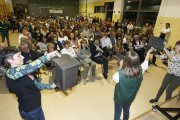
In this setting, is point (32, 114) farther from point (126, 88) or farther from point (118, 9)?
point (118, 9)

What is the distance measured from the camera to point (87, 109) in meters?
2.69

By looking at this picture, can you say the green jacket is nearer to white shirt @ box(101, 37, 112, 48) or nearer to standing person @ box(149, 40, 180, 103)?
standing person @ box(149, 40, 180, 103)

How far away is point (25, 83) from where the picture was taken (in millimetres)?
1261

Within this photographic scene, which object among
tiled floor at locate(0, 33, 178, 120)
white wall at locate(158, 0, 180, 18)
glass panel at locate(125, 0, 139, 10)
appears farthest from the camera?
glass panel at locate(125, 0, 139, 10)

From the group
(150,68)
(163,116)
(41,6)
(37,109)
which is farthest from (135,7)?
(41,6)

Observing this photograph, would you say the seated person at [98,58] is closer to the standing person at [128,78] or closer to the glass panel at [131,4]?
the standing person at [128,78]

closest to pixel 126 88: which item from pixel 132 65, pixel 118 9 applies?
pixel 132 65

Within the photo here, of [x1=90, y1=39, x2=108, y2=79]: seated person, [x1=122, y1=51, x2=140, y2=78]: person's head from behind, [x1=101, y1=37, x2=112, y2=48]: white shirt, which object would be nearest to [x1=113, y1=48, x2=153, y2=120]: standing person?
[x1=122, y1=51, x2=140, y2=78]: person's head from behind

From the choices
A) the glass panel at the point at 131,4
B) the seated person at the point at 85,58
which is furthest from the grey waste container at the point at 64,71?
the glass panel at the point at 131,4

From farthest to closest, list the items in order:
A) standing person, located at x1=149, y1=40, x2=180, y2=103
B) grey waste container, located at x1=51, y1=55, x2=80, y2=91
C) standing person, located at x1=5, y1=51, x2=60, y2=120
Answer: standing person, located at x1=149, y1=40, x2=180, y2=103
grey waste container, located at x1=51, y1=55, x2=80, y2=91
standing person, located at x1=5, y1=51, x2=60, y2=120

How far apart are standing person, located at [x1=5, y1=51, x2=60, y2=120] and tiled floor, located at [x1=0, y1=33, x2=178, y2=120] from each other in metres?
1.13

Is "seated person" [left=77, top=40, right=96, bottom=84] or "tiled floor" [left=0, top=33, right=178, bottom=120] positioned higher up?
"seated person" [left=77, top=40, right=96, bottom=84]

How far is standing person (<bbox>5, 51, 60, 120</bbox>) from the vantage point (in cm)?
119

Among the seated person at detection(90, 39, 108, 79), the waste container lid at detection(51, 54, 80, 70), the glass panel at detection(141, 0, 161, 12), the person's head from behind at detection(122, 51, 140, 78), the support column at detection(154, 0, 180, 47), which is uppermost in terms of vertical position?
the glass panel at detection(141, 0, 161, 12)
